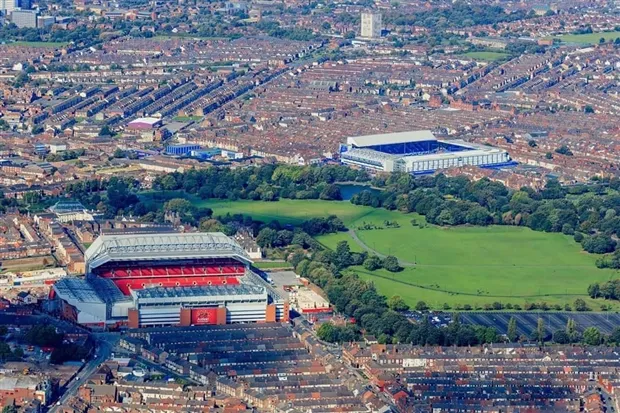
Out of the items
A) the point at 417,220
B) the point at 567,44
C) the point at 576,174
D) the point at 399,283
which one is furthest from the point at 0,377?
the point at 567,44

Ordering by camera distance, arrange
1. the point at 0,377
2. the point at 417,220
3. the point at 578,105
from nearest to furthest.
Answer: the point at 0,377 < the point at 417,220 < the point at 578,105

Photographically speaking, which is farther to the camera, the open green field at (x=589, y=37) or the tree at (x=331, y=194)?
the open green field at (x=589, y=37)

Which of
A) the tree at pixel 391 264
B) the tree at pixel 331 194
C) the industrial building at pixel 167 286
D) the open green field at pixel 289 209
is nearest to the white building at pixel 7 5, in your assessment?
the tree at pixel 331 194

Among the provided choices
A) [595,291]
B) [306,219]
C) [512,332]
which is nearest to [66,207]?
[306,219]

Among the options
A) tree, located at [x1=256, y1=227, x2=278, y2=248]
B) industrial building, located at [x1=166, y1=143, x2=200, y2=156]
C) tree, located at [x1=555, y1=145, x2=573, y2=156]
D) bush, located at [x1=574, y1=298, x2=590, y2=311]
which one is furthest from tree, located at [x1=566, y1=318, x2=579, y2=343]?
industrial building, located at [x1=166, y1=143, x2=200, y2=156]

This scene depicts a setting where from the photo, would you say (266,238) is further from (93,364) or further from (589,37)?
(589,37)

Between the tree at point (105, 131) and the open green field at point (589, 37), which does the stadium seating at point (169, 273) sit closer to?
the tree at point (105, 131)

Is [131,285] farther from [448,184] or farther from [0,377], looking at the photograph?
[448,184]
